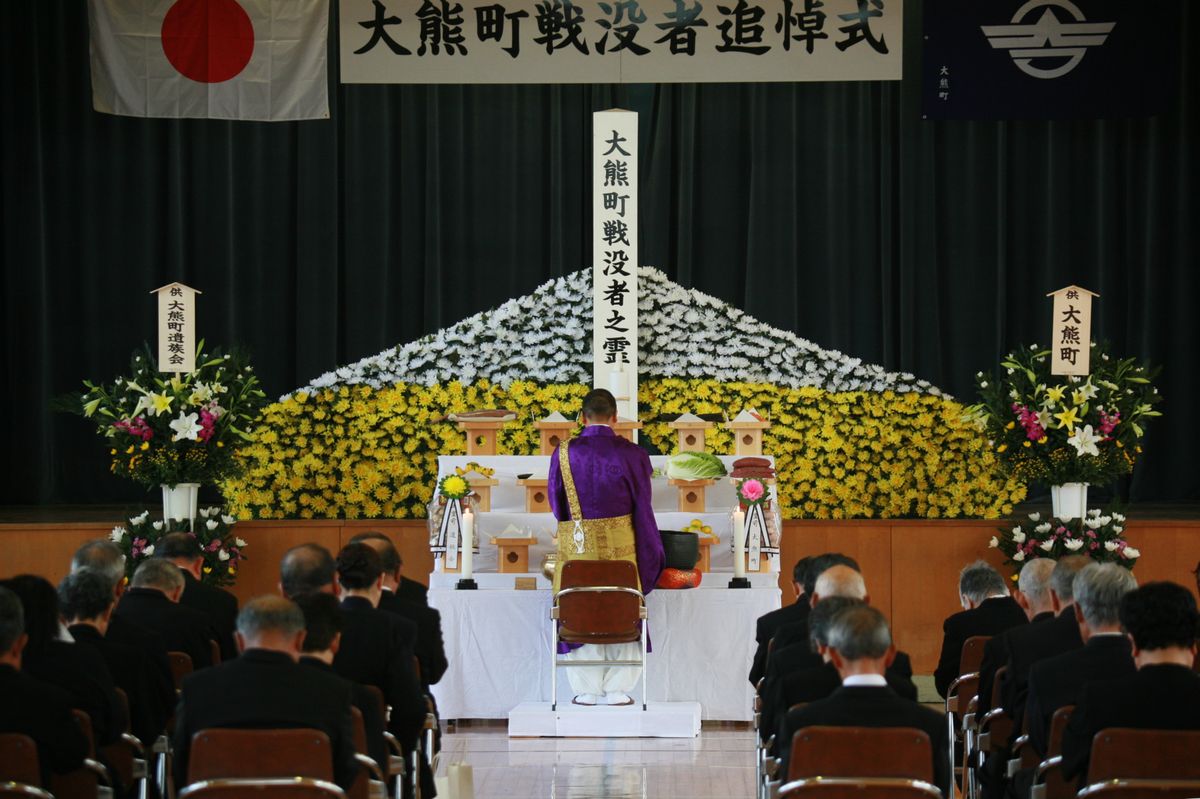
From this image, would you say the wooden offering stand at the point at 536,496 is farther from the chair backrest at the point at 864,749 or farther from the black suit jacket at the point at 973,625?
the chair backrest at the point at 864,749

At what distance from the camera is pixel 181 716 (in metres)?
4.43

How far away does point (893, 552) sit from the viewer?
35.0 feet

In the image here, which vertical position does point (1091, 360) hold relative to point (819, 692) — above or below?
above

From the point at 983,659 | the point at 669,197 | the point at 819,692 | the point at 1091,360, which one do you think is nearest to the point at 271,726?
the point at 819,692

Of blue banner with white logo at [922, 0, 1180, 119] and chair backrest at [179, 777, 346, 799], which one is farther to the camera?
blue banner with white logo at [922, 0, 1180, 119]

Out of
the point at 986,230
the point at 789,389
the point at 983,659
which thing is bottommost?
the point at 983,659

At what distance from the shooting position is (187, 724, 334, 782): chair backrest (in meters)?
4.23

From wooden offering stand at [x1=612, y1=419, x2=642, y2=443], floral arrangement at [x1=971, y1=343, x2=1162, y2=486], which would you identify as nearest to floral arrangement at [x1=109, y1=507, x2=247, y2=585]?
wooden offering stand at [x1=612, y1=419, x2=642, y2=443]

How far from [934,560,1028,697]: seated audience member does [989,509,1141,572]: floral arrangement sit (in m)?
3.60

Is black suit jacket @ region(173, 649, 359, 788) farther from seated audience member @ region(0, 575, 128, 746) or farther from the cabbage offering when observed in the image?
the cabbage offering

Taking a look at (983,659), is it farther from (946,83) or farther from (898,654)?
(946,83)

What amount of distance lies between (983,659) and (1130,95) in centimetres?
778

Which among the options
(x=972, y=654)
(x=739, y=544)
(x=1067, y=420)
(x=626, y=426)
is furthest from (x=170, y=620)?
(x=1067, y=420)

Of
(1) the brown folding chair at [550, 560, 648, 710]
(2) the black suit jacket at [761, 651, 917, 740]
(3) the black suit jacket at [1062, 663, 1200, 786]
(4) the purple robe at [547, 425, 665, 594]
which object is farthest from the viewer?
(4) the purple robe at [547, 425, 665, 594]
